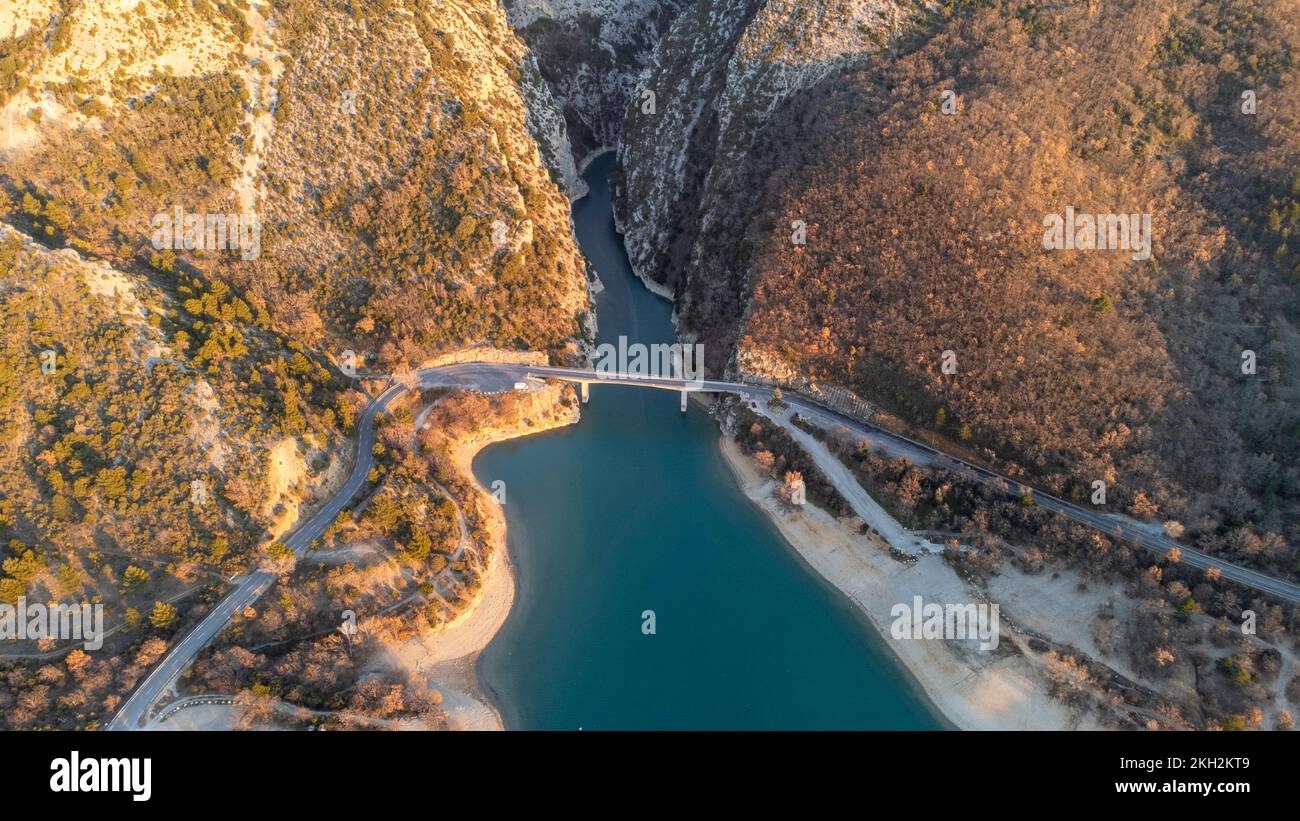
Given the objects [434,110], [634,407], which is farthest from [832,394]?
[434,110]

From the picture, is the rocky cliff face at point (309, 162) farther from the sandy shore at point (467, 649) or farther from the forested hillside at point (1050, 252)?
the forested hillside at point (1050, 252)

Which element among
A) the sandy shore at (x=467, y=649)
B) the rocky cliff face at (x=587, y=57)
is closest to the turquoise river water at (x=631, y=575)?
the sandy shore at (x=467, y=649)

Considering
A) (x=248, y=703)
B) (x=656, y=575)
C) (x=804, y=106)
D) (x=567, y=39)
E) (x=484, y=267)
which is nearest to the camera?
(x=248, y=703)

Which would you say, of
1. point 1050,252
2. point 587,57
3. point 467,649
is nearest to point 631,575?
point 467,649

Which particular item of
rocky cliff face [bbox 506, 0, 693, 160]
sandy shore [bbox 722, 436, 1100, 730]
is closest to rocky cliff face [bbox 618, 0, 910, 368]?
rocky cliff face [bbox 506, 0, 693, 160]

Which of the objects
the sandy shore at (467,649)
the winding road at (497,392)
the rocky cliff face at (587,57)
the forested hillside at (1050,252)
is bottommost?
the sandy shore at (467,649)

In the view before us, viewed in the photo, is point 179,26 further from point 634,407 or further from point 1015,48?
point 1015,48

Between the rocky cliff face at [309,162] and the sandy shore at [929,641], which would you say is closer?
the sandy shore at [929,641]
